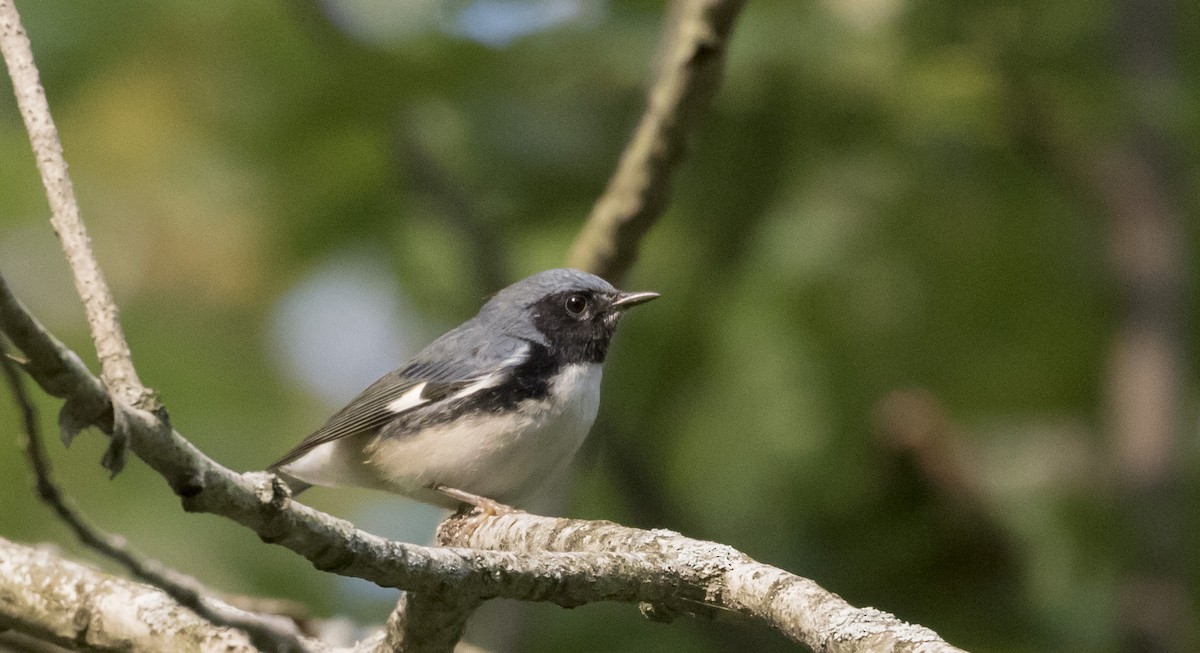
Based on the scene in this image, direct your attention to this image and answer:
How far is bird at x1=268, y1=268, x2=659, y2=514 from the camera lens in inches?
180

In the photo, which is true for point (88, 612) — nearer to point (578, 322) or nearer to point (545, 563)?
point (545, 563)

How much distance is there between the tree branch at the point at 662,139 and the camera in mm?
3984

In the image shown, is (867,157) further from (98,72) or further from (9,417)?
(9,417)

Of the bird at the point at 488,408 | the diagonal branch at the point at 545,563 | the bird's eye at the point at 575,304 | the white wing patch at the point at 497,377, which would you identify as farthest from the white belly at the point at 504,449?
the diagonal branch at the point at 545,563

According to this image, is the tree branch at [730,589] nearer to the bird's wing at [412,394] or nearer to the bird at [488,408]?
the bird at [488,408]

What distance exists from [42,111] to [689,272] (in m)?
3.88

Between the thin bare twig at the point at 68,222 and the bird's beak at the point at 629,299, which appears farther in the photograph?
the bird's beak at the point at 629,299

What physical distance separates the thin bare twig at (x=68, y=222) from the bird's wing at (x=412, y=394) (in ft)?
7.90

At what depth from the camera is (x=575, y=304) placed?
516cm

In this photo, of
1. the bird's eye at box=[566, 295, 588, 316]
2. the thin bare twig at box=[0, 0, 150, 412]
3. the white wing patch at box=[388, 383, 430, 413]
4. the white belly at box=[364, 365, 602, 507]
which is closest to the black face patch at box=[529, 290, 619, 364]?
the bird's eye at box=[566, 295, 588, 316]

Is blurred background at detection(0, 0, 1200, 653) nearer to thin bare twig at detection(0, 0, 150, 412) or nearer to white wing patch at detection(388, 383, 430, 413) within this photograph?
white wing patch at detection(388, 383, 430, 413)

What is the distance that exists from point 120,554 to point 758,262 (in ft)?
13.1

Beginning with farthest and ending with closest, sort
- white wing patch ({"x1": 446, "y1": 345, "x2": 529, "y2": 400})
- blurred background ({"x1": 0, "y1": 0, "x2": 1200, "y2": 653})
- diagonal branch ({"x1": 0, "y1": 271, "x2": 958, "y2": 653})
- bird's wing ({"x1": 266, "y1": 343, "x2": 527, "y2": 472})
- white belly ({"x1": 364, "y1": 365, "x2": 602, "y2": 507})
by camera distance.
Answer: blurred background ({"x1": 0, "y1": 0, "x2": 1200, "y2": 653}), bird's wing ({"x1": 266, "y1": 343, "x2": 527, "y2": 472}), white wing patch ({"x1": 446, "y1": 345, "x2": 529, "y2": 400}), white belly ({"x1": 364, "y1": 365, "x2": 602, "y2": 507}), diagonal branch ({"x1": 0, "y1": 271, "x2": 958, "y2": 653})

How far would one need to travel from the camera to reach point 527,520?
3.39 meters
